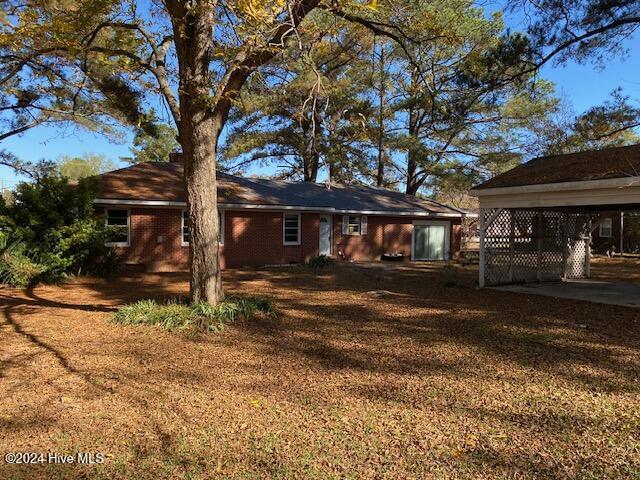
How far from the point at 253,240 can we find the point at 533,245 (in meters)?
9.98

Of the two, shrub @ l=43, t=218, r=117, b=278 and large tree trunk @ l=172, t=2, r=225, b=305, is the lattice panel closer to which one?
large tree trunk @ l=172, t=2, r=225, b=305

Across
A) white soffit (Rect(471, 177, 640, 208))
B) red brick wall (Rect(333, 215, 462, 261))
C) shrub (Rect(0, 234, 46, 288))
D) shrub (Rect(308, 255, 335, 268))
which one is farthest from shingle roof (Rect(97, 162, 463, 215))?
white soffit (Rect(471, 177, 640, 208))

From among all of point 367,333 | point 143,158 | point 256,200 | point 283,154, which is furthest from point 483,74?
point 143,158

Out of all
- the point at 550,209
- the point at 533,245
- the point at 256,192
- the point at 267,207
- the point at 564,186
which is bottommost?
the point at 533,245

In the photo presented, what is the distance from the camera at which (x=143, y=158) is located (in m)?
40.0

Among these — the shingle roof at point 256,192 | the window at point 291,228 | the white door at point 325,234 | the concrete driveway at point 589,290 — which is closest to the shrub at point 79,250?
the shingle roof at point 256,192

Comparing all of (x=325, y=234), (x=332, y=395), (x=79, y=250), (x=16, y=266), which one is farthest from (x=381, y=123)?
(x=332, y=395)

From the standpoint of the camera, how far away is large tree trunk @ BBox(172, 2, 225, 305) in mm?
7738

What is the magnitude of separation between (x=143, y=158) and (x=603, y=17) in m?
36.5

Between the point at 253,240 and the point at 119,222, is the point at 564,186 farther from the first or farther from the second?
the point at 119,222

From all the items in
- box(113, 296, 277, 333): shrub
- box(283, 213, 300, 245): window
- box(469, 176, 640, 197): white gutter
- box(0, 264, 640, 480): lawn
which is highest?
box(469, 176, 640, 197): white gutter

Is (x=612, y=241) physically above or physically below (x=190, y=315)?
above

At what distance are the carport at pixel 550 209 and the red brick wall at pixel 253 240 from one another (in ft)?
29.0

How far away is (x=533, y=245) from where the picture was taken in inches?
537
